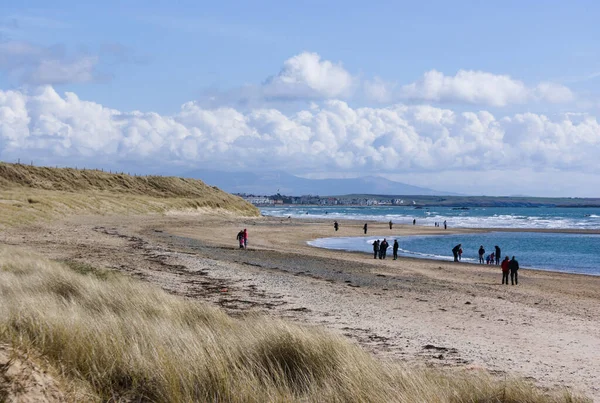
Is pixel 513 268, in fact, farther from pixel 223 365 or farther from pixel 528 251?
pixel 528 251

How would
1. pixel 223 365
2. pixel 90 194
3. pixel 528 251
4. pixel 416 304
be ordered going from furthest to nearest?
1. pixel 90 194
2. pixel 528 251
3. pixel 416 304
4. pixel 223 365

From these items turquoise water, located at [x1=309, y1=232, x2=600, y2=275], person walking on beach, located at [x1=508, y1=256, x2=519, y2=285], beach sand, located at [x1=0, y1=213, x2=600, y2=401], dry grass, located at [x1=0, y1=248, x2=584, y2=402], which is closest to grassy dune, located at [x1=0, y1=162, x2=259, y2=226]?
beach sand, located at [x1=0, y1=213, x2=600, y2=401]

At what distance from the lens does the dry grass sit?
5.67 m

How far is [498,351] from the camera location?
33.3ft

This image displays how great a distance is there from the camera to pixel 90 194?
7831 centimetres

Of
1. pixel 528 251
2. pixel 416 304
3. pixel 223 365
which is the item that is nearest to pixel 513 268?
pixel 416 304

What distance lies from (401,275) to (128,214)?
159 ft

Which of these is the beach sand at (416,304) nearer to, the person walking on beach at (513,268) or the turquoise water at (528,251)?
the person walking on beach at (513,268)

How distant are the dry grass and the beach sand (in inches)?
97.4

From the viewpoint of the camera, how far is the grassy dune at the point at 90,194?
49781 mm

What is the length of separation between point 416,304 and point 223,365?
9.99 metres

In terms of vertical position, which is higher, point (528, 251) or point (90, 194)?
point (90, 194)

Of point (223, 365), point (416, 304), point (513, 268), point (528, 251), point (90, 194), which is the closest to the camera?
point (223, 365)

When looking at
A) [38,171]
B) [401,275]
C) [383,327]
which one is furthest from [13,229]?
[38,171]
